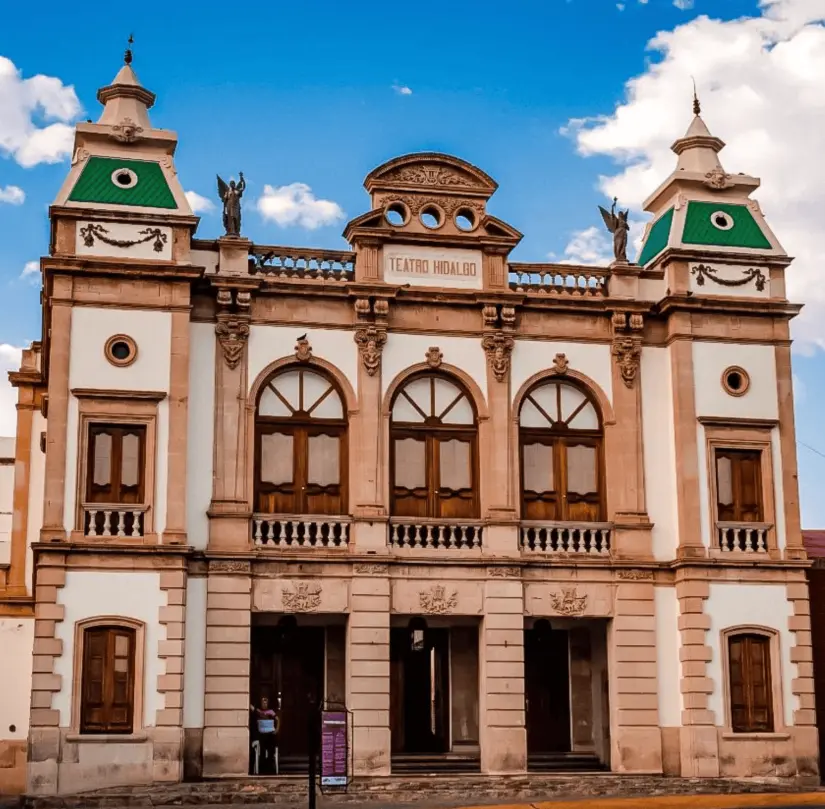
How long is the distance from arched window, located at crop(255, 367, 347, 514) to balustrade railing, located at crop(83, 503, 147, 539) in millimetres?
2617

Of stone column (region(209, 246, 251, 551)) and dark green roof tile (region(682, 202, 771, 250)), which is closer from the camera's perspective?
stone column (region(209, 246, 251, 551))

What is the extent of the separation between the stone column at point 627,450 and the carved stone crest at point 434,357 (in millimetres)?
3999

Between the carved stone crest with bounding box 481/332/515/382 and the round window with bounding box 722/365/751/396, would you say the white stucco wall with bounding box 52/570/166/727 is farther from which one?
the round window with bounding box 722/365/751/396

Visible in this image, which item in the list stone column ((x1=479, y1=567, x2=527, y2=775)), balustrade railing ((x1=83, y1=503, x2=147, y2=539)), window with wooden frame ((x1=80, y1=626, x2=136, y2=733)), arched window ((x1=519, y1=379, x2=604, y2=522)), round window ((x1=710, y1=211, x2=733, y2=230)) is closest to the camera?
window with wooden frame ((x1=80, y1=626, x2=136, y2=733))

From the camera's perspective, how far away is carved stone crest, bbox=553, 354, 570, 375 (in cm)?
3198

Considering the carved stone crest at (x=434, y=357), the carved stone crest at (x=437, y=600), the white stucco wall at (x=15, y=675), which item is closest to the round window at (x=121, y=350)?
the carved stone crest at (x=434, y=357)

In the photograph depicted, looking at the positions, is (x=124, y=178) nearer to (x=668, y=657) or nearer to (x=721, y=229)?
(x=721, y=229)

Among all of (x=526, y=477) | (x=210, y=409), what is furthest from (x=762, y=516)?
(x=210, y=409)

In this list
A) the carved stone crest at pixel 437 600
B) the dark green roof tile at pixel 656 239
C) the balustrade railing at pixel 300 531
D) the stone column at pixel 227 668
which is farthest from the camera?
the dark green roof tile at pixel 656 239

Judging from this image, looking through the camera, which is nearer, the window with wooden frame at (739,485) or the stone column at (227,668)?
the stone column at (227,668)

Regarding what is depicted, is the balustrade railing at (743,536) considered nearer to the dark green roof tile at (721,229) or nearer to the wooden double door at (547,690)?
the wooden double door at (547,690)

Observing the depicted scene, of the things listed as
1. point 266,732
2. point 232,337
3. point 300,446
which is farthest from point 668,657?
point 232,337

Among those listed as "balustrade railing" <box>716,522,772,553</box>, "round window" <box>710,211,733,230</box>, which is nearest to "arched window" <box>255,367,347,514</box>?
"balustrade railing" <box>716,522,772,553</box>

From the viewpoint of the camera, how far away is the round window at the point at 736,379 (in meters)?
32.2
